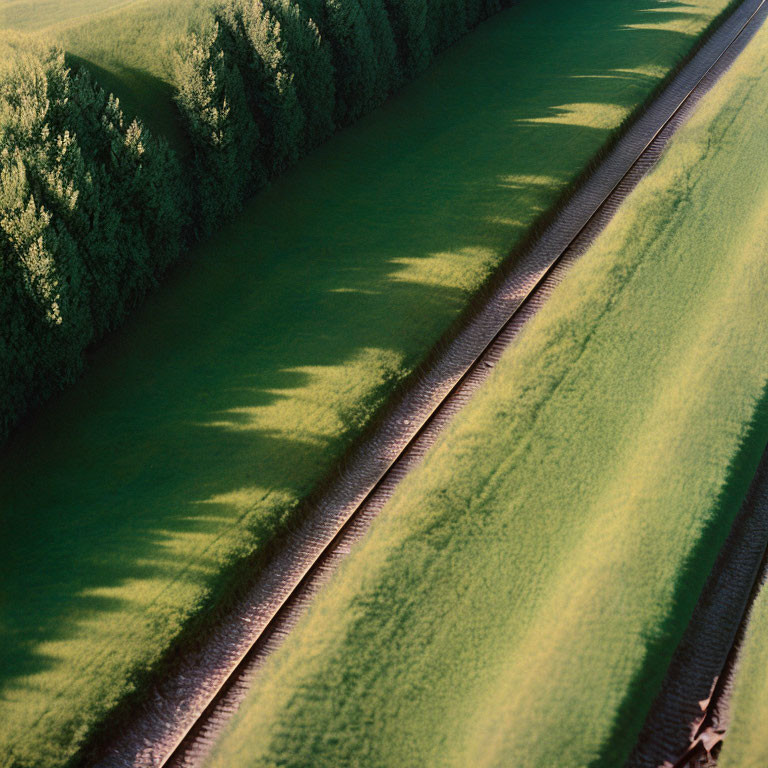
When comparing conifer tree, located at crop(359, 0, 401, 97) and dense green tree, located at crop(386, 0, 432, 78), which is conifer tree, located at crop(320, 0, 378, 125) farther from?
dense green tree, located at crop(386, 0, 432, 78)

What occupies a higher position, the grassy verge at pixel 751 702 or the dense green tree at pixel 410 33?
the dense green tree at pixel 410 33

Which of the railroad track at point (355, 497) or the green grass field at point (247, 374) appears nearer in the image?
the railroad track at point (355, 497)

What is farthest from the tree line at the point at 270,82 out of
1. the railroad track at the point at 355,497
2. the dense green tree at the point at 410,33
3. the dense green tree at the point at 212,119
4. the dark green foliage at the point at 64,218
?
the railroad track at the point at 355,497

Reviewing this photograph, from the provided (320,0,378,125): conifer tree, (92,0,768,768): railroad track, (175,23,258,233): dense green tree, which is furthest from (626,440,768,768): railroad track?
(320,0,378,125): conifer tree

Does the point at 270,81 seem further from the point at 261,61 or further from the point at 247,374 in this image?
the point at 247,374

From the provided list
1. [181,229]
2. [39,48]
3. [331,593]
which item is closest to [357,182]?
[181,229]

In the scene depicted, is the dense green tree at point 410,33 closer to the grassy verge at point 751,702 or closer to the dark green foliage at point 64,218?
the dark green foliage at point 64,218

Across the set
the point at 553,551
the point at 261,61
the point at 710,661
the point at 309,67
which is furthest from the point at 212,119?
the point at 710,661
